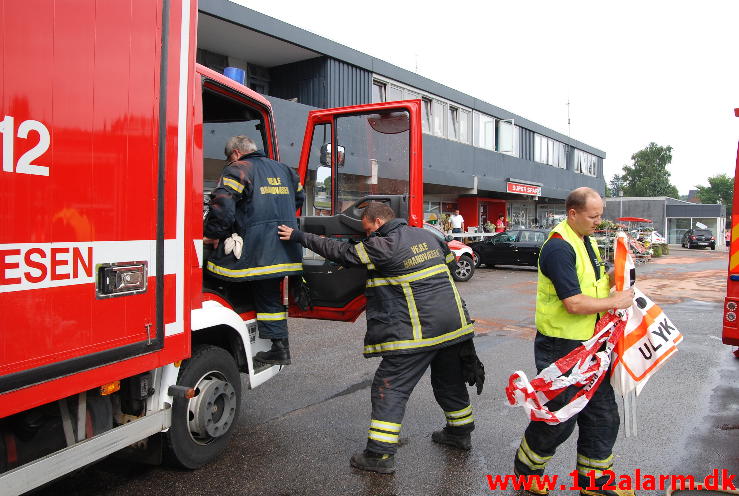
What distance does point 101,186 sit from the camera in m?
2.40

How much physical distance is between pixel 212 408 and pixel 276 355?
67 centimetres

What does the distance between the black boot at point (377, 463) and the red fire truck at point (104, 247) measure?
0.90 m

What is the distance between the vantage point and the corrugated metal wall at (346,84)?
1681cm

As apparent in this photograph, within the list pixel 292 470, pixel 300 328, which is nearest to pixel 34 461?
pixel 292 470

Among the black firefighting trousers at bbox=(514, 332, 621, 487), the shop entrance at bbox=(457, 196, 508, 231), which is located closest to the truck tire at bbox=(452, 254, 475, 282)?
the black firefighting trousers at bbox=(514, 332, 621, 487)

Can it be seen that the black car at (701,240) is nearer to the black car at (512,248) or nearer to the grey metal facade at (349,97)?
the grey metal facade at (349,97)

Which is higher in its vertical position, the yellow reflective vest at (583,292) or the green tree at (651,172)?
the green tree at (651,172)

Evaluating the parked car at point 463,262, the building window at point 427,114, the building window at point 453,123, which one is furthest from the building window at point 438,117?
the parked car at point 463,262

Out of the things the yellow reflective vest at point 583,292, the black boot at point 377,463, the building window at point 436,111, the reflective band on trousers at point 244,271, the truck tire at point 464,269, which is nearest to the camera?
the yellow reflective vest at point 583,292

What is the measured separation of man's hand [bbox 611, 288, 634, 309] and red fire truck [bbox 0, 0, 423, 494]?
228 centimetres

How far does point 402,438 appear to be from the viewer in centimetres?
421

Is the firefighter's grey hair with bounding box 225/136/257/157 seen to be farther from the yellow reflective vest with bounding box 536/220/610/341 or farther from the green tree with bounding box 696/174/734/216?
the green tree with bounding box 696/174/734/216

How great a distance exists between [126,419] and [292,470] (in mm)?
1157

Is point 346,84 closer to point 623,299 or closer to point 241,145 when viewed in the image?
point 241,145
